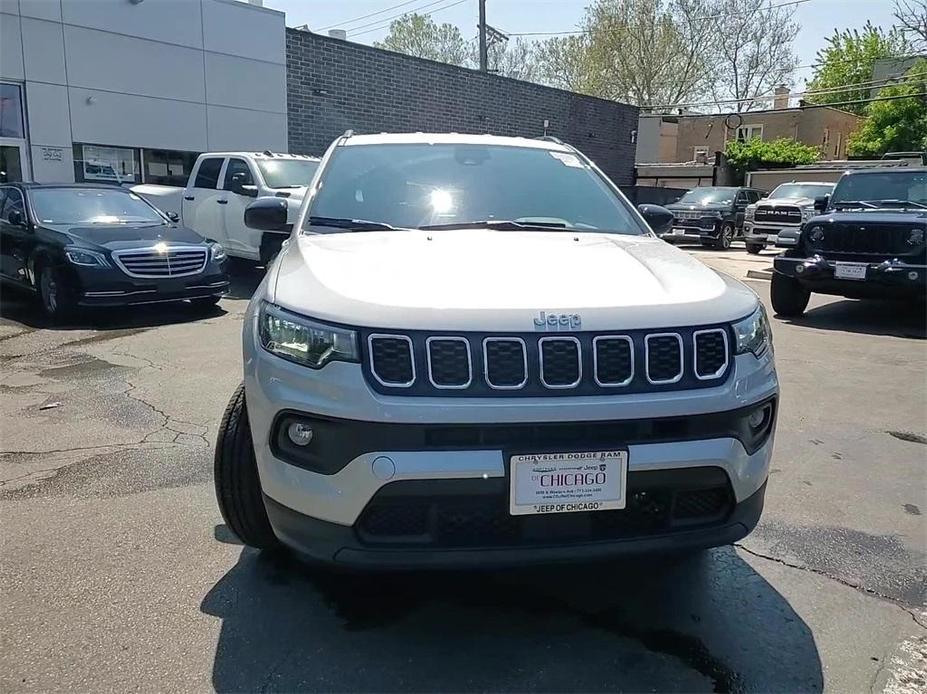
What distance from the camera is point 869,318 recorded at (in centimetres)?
922

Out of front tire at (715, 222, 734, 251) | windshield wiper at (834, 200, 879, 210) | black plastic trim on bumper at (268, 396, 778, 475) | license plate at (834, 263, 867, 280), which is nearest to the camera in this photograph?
black plastic trim on bumper at (268, 396, 778, 475)

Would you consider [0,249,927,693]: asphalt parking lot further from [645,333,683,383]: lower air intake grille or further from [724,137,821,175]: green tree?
[724,137,821,175]: green tree

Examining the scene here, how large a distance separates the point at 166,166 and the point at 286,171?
6.48m

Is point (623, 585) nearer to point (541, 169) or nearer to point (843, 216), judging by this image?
point (541, 169)

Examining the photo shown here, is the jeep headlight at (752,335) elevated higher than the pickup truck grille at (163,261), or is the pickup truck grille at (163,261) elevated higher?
the jeep headlight at (752,335)

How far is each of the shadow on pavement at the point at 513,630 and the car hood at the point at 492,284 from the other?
1072 millimetres

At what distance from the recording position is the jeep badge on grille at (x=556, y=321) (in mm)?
2223

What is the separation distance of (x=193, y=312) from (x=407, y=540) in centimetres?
739

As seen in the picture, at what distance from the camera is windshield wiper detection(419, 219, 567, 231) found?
3.30 m

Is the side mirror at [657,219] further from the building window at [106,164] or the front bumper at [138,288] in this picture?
the building window at [106,164]

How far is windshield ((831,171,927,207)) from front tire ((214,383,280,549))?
29.5ft

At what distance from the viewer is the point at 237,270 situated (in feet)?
40.7

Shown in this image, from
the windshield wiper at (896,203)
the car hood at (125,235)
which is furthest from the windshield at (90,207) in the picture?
the windshield wiper at (896,203)

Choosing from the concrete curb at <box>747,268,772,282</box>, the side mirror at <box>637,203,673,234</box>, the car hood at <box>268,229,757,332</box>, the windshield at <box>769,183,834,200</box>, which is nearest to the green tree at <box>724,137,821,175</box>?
the windshield at <box>769,183,834,200</box>
